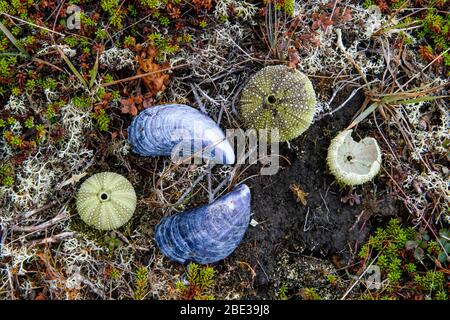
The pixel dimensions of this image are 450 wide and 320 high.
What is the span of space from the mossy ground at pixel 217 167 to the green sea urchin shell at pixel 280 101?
0.36 meters

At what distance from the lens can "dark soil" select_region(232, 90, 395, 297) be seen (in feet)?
18.3

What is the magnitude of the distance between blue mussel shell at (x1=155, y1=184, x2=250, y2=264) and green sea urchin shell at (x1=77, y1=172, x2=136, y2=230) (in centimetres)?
44

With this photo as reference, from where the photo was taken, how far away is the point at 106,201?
5141 mm

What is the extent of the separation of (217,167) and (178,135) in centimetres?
64

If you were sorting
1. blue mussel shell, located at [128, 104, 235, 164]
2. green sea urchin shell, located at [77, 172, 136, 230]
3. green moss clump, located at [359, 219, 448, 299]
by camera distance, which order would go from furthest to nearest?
green moss clump, located at [359, 219, 448, 299] < blue mussel shell, located at [128, 104, 235, 164] < green sea urchin shell, located at [77, 172, 136, 230]

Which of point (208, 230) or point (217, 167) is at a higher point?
point (217, 167)

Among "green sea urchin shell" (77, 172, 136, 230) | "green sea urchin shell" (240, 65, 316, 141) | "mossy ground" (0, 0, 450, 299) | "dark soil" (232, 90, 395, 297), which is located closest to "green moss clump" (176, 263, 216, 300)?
"mossy ground" (0, 0, 450, 299)

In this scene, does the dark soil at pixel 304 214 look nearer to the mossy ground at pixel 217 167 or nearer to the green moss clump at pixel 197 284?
the mossy ground at pixel 217 167

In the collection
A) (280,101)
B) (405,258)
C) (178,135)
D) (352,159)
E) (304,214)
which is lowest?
(405,258)

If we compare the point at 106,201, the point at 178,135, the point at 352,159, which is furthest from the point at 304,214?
the point at 106,201

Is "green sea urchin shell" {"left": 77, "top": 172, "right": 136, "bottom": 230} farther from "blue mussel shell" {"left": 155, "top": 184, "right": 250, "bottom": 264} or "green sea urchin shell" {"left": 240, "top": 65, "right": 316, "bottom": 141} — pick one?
"green sea urchin shell" {"left": 240, "top": 65, "right": 316, "bottom": 141}

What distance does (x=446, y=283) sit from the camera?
5.47 m
